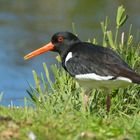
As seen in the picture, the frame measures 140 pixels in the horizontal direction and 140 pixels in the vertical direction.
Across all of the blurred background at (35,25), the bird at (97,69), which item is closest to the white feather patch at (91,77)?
the bird at (97,69)

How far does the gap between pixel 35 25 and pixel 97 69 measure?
51.3 feet

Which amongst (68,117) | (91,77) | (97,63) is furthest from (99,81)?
(68,117)

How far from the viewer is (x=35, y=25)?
75.8ft

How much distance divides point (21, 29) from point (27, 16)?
265cm

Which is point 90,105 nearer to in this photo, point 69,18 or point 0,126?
point 0,126

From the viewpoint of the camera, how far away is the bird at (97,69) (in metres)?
7.52

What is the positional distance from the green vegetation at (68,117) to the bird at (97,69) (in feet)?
0.96

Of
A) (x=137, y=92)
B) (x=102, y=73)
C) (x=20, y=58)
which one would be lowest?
A: (x=20, y=58)

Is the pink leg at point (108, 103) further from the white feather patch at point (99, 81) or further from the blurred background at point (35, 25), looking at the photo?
the blurred background at point (35, 25)

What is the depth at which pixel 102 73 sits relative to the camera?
24.8 feet

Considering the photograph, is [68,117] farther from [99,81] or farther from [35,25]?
[35,25]

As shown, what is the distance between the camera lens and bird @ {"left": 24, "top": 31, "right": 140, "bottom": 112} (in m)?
7.52

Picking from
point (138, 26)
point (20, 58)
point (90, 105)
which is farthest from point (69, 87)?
point (138, 26)

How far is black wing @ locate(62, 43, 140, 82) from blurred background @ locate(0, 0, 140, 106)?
5878mm
